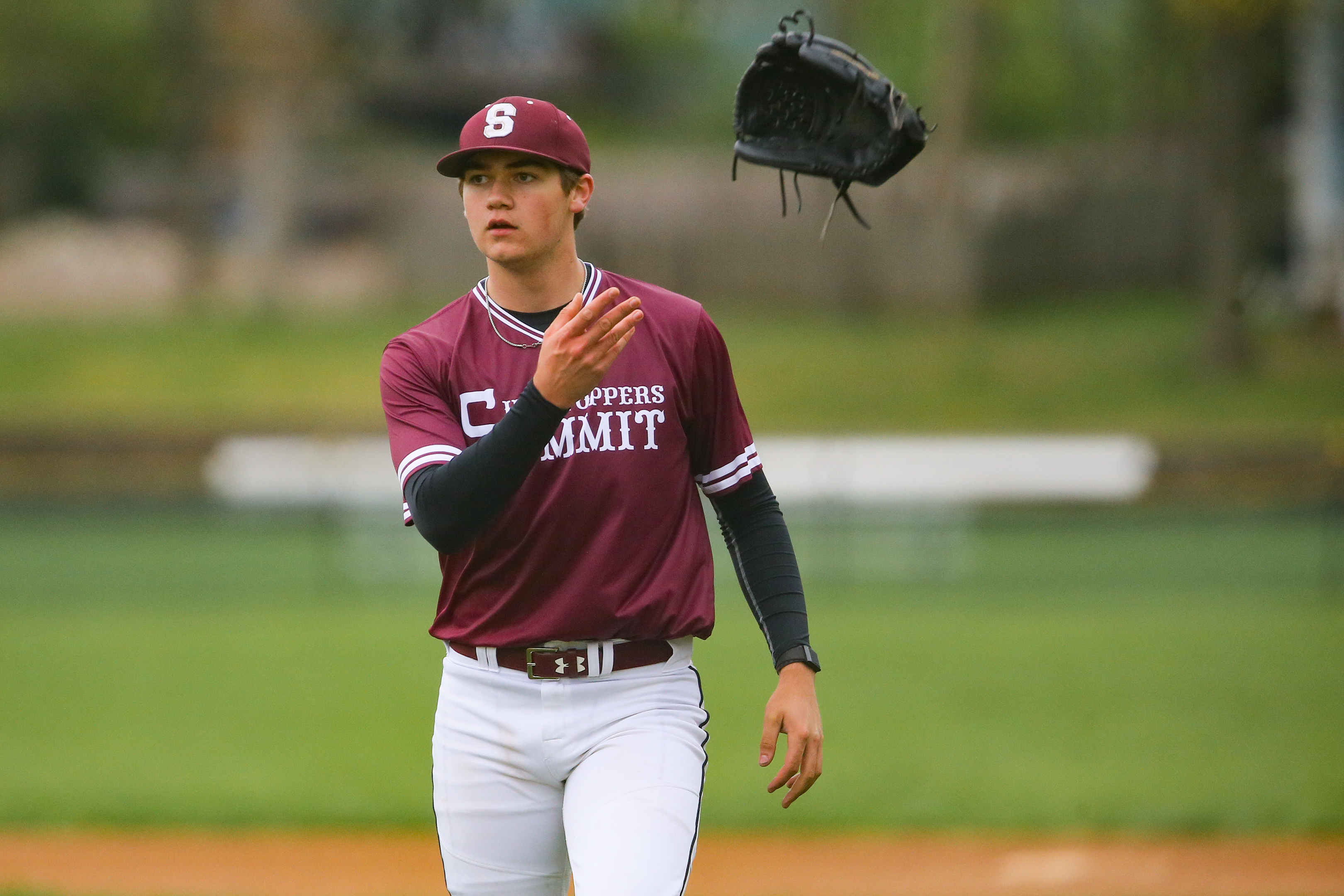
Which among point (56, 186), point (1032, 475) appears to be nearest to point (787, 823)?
point (1032, 475)

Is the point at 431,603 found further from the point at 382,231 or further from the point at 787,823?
the point at 382,231

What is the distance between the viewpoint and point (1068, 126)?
3350 cm

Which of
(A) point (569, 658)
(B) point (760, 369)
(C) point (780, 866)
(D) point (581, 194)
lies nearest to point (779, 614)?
(A) point (569, 658)

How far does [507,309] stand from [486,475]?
519mm

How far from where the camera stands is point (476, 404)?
9.93 ft

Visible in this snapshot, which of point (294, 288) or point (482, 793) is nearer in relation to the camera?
point (482, 793)

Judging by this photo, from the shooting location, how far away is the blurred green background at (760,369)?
27.9 ft

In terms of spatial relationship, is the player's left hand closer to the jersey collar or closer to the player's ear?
the jersey collar

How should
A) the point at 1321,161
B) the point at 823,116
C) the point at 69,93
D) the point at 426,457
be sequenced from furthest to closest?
the point at 69,93 < the point at 1321,161 < the point at 823,116 < the point at 426,457

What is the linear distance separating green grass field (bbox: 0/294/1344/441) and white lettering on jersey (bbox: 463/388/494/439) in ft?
55.8

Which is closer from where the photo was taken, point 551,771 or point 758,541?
point 551,771

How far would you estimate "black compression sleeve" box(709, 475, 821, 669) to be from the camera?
3.17 metres

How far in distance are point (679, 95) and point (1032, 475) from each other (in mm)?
22789

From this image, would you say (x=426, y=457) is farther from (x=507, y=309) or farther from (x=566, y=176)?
(x=566, y=176)
